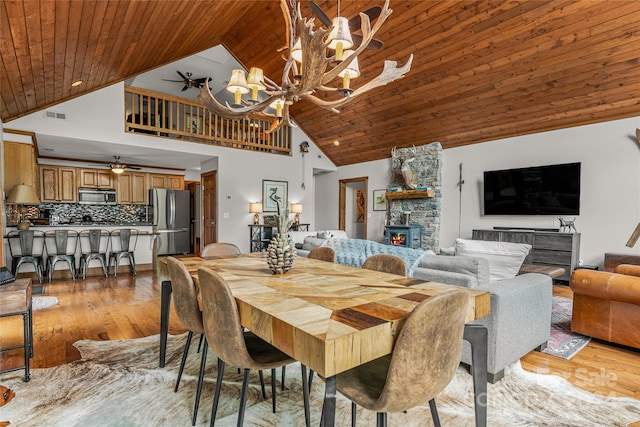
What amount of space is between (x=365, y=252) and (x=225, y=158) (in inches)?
200

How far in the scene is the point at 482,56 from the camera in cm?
460

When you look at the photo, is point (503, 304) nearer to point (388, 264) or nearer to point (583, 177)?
point (388, 264)

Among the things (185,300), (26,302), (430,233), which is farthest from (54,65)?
(430,233)

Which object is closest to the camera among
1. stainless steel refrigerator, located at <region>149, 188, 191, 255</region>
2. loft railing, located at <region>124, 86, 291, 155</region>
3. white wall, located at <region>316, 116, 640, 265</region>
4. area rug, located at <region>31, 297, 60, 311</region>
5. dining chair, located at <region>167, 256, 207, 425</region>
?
dining chair, located at <region>167, 256, 207, 425</region>

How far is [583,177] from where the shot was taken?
514cm

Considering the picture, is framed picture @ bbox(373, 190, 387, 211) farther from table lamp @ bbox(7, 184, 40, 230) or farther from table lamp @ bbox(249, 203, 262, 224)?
table lamp @ bbox(7, 184, 40, 230)

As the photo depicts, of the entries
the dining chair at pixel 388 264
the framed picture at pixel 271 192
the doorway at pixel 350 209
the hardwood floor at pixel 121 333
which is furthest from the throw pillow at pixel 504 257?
the doorway at pixel 350 209

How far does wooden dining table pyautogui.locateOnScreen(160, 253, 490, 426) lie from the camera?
0.95m

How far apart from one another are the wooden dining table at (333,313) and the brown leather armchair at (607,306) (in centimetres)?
196

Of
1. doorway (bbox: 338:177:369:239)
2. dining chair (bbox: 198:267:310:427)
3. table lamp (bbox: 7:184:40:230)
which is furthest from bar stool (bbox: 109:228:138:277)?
doorway (bbox: 338:177:369:239)

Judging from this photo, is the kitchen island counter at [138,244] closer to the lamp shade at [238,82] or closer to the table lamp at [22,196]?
the table lamp at [22,196]

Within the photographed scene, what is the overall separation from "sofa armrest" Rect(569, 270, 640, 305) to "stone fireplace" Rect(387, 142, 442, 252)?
3.96 meters

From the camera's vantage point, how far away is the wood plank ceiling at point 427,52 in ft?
10.6

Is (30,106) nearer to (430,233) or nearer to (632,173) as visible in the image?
(430,233)
